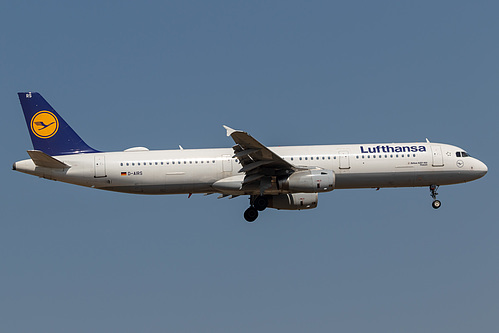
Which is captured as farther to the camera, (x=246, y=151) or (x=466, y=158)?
(x=466, y=158)

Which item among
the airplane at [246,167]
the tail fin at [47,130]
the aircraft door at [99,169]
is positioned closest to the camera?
the airplane at [246,167]

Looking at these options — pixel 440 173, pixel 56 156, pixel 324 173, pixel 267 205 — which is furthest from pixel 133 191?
pixel 440 173

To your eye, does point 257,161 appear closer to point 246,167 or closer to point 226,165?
point 246,167

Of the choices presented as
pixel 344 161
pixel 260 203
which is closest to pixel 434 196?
pixel 344 161

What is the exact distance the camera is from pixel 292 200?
175 ft

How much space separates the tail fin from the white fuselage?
3.02 feet

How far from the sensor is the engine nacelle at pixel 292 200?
53.1m

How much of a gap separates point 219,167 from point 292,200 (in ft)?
19.1

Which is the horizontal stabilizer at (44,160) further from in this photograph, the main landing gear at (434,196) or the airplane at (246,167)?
the main landing gear at (434,196)

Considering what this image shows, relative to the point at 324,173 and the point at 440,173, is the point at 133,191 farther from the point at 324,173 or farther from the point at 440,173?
the point at 440,173

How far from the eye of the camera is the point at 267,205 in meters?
53.2

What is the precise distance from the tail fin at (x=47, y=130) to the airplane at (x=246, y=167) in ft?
0.22

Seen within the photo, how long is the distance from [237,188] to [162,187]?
487 centimetres

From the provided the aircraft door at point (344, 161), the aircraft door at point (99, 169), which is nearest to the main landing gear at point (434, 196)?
the aircraft door at point (344, 161)
